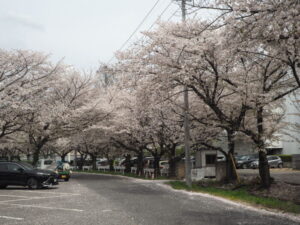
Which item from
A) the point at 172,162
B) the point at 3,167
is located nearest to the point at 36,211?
the point at 3,167

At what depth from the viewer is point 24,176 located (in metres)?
18.9

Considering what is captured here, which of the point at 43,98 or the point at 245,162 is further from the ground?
the point at 43,98

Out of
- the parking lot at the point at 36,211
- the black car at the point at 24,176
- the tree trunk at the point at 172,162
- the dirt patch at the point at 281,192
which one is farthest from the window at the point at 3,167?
the tree trunk at the point at 172,162

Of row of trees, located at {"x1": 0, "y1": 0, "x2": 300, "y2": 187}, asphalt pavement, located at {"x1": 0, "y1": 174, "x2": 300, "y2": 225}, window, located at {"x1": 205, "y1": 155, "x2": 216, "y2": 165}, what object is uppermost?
row of trees, located at {"x1": 0, "y1": 0, "x2": 300, "y2": 187}

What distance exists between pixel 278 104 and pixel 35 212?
14.2 meters

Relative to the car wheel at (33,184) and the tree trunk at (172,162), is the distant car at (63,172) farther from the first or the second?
the tree trunk at (172,162)

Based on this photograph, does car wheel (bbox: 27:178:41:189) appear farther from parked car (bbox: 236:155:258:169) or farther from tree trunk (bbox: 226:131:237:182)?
parked car (bbox: 236:155:258:169)

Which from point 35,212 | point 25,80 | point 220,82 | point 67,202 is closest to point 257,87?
point 220,82

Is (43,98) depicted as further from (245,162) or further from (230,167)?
(245,162)

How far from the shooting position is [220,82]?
665 inches

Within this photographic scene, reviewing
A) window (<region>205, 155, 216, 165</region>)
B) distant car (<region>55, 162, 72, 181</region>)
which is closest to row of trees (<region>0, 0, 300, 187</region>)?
window (<region>205, 155, 216, 165</region>)

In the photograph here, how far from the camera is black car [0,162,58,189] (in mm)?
18734

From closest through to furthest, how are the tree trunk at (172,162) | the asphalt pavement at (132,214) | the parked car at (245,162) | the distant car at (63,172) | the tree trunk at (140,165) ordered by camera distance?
1. the asphalt pavement at (132,214)
2. the distant car at (63,172)
3. the tree trunk at (172,162)
4. the tree trunk at (140,165)
5. the parked car at (245,162)

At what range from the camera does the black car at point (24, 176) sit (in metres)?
18.7
